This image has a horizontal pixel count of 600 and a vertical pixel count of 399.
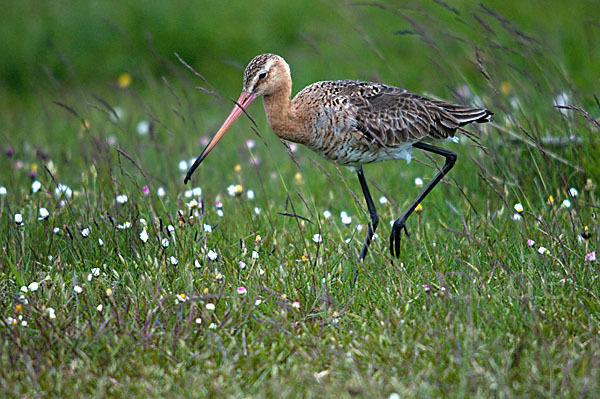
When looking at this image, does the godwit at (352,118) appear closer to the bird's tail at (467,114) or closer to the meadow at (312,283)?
the bird's tail at (467,114)

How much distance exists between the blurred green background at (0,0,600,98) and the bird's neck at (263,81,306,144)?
4.54 meters

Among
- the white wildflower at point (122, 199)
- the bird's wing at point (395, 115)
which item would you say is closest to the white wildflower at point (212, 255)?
the white wildflower at point (122, 199)

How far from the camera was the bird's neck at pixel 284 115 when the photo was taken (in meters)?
4.54

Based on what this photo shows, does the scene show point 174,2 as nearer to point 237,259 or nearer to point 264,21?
point 264,21

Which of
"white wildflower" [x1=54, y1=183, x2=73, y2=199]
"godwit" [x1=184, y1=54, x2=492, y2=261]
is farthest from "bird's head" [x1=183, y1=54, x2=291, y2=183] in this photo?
"white wildflower" [x1=54, y1=183, x2=73, y2=199]

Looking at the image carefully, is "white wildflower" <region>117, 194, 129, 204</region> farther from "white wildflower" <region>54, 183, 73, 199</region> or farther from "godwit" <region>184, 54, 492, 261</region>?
"godwit" <region>184, 54, 492, 261</region>

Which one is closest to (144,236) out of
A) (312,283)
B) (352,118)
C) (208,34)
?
(312,283)

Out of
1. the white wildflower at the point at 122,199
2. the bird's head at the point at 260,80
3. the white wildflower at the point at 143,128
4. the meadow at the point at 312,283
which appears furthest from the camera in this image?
the white wildflower at the point at 143,128

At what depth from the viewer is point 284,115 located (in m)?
4.55

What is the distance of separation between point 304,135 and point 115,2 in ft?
21.6

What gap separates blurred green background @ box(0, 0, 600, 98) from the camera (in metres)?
9.39

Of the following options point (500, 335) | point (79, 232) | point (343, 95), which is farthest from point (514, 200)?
→ point (79, 232)

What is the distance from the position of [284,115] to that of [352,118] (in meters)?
0.41

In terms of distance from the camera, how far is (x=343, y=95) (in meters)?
4.63
